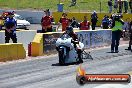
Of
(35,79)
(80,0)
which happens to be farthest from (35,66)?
(80,0)

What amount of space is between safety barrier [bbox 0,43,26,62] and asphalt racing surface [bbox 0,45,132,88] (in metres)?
0.43

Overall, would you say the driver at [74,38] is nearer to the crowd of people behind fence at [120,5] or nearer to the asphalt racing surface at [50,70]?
the asphalt racing surface at [50,70]

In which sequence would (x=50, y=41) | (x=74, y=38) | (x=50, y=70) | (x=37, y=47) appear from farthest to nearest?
(x=50, y=41)
(x=37, y=47)
(x=74, y=38)
(x=50, y=70)

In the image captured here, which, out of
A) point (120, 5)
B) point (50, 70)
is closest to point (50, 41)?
point (50, 70)

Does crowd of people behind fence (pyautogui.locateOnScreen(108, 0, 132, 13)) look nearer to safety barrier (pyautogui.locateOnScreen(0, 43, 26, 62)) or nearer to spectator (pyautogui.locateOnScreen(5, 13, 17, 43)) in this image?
spectator (pyautogui.locateOnScreen(5, 13, 17, 43))

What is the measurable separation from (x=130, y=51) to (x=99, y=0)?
27985mm

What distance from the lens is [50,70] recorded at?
53.4 feet

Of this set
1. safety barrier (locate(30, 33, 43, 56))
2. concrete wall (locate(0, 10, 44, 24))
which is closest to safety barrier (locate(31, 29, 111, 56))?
safety barrier (locate(30, 33, 43, 56))

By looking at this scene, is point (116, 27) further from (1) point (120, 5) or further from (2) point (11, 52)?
(1) point (120, 5)

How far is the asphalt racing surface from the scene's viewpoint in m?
13.0

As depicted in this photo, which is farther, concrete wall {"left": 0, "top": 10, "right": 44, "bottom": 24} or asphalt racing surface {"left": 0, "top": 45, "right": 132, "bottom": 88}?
concrete wall {"left": 0, "top": 10, "right": 44, "bottom": 24}

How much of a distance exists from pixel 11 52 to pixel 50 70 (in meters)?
3.99

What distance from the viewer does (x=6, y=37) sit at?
71.4 feet

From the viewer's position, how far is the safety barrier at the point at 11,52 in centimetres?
1934
